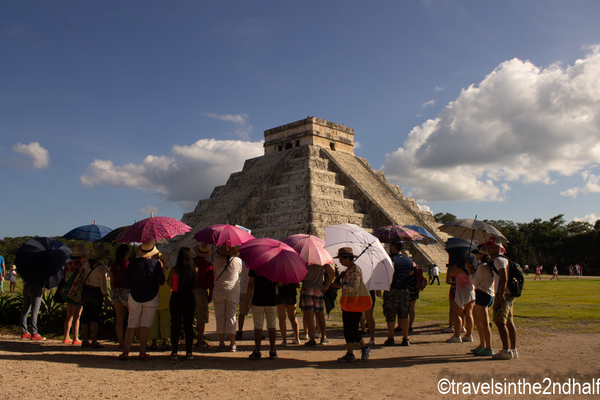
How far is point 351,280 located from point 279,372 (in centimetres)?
148

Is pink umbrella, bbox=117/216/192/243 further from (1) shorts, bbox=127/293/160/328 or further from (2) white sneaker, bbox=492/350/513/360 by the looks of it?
(2) white sneaker, bbox=492/350/513/360

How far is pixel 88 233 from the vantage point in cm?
809

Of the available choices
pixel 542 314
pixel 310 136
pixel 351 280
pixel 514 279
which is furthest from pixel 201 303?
pixel 310 136

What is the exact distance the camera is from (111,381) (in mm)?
4863

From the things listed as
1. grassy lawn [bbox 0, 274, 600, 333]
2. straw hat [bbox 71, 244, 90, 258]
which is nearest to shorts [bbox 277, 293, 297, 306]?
grassy lawn [bbox 0, 274, 600, 333]

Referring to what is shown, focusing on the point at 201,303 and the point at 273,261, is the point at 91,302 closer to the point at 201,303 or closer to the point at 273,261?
the point at 201,303

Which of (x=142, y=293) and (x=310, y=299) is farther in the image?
(x=310, y=299)

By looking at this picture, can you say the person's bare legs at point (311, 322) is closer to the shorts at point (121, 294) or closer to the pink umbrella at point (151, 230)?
the pink umbrella at point (151, 230)

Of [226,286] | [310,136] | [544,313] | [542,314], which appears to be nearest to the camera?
[226,286]

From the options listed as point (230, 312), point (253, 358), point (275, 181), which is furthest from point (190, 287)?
point (275, 181)

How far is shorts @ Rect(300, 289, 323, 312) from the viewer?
23.0 feet

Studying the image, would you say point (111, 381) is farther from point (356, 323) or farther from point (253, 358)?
point (356, 323)

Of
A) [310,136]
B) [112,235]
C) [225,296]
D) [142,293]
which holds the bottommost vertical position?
[225,296]

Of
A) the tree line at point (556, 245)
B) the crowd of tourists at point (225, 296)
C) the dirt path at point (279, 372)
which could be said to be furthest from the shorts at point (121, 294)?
the tree line at point (556, 245)
